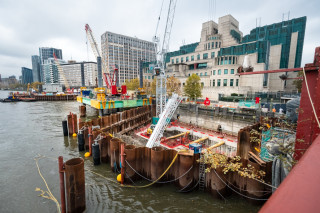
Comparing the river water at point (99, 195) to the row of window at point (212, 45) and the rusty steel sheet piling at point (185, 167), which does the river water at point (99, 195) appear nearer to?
the rusty steel sheet piling at point (185, 167)

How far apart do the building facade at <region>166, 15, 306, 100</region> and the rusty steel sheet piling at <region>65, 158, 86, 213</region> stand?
125ft

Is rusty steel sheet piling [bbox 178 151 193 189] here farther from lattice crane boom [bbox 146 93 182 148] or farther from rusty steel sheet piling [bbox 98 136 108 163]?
rusty steel sheet piling [bbox 98 136 108 163]

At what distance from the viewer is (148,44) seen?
7589 inches

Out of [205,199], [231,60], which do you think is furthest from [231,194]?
[231,60]

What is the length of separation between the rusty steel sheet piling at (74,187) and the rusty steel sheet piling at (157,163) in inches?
170

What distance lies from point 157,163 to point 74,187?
490 cm

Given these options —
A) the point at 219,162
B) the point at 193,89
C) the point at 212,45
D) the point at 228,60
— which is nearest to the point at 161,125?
the point at 219,162

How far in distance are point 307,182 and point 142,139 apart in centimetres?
1882

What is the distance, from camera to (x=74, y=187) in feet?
26.1

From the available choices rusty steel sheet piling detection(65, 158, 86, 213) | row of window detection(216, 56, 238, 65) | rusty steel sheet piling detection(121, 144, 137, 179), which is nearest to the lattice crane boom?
rusty steel sheet piling detection(121, 144, 137, 179)

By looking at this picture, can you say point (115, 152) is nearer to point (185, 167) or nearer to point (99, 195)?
point (99, 195)

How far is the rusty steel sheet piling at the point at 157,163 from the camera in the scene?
1010cm

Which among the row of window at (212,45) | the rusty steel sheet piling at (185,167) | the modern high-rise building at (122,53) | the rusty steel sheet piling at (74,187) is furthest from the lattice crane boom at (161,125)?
the modern high-rise building at (122,53)

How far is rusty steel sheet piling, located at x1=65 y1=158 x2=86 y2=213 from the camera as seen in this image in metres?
7.80
